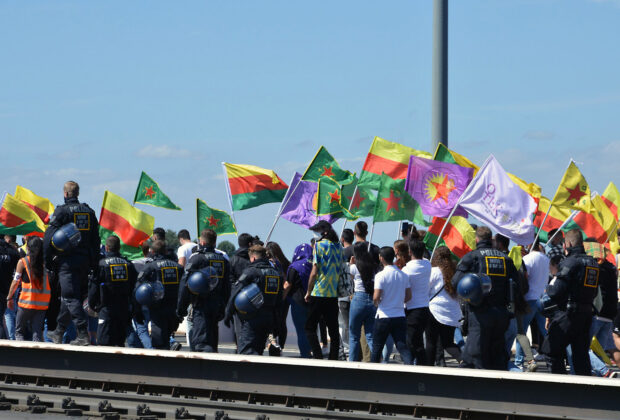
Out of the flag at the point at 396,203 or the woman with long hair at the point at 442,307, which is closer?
the woman with long hair at the point at 442,307

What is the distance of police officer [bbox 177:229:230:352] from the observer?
12555mm

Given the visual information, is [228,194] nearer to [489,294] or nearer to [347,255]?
[347,255]

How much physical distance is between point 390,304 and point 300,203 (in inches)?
279

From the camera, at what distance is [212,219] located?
1855 centimetres

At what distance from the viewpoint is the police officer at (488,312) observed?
11.0m

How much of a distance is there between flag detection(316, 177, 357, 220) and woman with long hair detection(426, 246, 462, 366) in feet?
15.7

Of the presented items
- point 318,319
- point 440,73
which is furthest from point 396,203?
point 318,319

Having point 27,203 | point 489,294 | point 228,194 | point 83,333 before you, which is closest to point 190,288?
point 83,333

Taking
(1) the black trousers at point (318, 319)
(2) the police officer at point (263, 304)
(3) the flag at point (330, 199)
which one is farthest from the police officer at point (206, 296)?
(3) the flag at point (330, 199)

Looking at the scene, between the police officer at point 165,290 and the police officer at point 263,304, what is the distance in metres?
1.06

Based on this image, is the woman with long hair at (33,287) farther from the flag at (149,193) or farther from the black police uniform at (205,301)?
the flag at (149,193)

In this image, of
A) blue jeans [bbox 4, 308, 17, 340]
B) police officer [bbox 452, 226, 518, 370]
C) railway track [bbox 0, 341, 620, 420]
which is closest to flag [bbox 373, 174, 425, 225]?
police officer [bbox 452, 226, 518, 370]

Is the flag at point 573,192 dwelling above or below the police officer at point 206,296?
above

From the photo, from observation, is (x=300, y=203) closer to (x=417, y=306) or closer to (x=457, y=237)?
(x=457, y=237)
